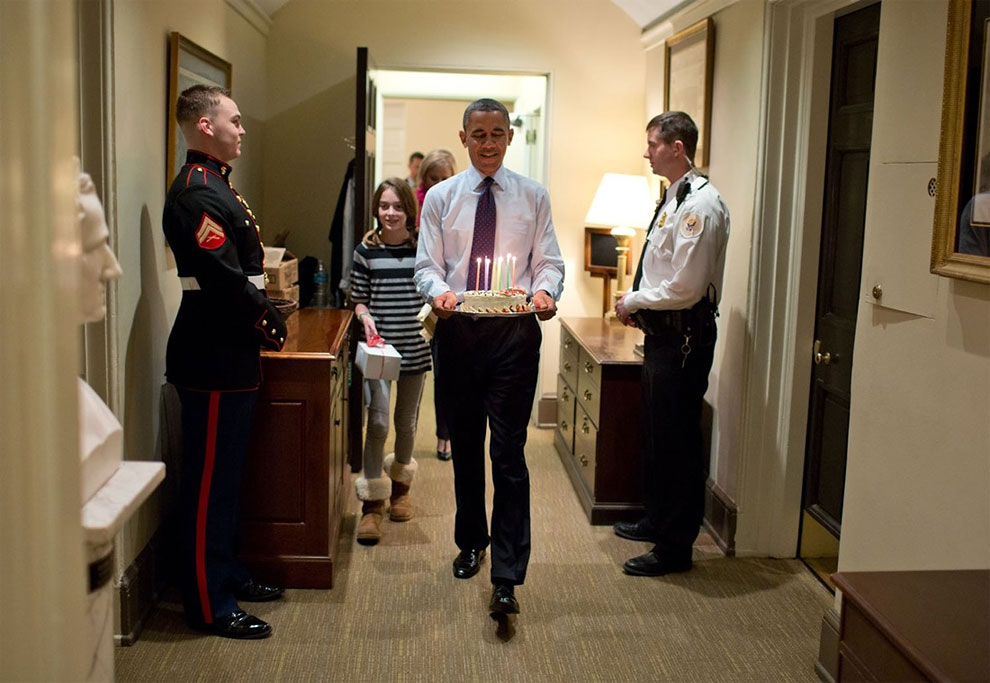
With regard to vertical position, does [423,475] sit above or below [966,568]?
below

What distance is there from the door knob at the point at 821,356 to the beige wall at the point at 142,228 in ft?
7.47

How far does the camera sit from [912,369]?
255 centimetres

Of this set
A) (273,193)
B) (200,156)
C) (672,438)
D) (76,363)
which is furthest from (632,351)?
(76,363)

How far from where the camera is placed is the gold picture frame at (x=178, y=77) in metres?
3.43

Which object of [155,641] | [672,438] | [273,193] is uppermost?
[273,193]

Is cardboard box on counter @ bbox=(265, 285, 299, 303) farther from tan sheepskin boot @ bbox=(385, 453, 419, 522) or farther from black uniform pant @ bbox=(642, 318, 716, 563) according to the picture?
black uniform pant @ bbox=(642, 318, 716, 563)

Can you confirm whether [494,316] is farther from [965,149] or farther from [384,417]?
[965,149]

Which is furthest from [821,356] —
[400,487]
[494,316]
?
[400,487]

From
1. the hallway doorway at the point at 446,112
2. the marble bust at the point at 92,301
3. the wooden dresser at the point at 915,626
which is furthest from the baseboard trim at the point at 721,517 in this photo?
the marble bust at the point at 92,301

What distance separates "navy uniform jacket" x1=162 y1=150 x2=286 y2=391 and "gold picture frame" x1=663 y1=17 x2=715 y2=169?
2082mm

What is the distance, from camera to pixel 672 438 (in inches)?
146

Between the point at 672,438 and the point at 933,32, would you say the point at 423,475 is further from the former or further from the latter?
the point at 933,32

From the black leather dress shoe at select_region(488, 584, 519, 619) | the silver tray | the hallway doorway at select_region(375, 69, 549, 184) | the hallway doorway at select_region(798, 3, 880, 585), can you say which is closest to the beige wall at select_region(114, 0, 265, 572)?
the silver tray

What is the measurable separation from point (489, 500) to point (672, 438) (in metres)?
1.19
